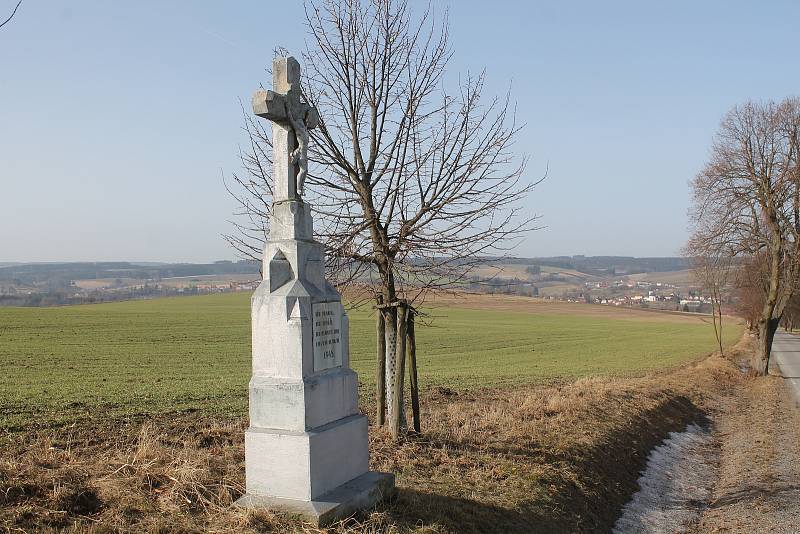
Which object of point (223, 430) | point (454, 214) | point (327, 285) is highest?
point (454, 214)

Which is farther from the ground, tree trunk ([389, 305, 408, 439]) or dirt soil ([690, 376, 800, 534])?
tree trunk ([389, 305, 408, 439])

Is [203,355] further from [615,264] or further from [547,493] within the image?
[615,264]

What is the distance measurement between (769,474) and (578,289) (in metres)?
115

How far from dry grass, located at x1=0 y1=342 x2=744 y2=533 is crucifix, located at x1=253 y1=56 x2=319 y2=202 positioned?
322cm

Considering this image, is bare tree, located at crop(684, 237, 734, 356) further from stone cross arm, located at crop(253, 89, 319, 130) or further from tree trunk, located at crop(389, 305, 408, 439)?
stone cross arm, located at crop(253, 89, 319, 130)

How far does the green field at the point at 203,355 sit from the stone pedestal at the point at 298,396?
28.3 ft

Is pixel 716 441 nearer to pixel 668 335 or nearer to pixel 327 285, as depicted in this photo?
pixel 327 285

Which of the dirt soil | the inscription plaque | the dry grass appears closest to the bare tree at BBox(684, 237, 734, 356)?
the dirt soil

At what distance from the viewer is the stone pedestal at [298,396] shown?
631 centimetres

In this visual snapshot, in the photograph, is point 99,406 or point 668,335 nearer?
point 99,406

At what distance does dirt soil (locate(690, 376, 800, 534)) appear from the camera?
30.8 feet

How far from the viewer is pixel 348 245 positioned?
35.9 feet

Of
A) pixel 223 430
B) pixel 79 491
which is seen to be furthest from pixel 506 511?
pixel 223 430

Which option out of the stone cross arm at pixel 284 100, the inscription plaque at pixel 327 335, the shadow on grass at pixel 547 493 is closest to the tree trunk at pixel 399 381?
the shadow on grass at pixel 547 493
